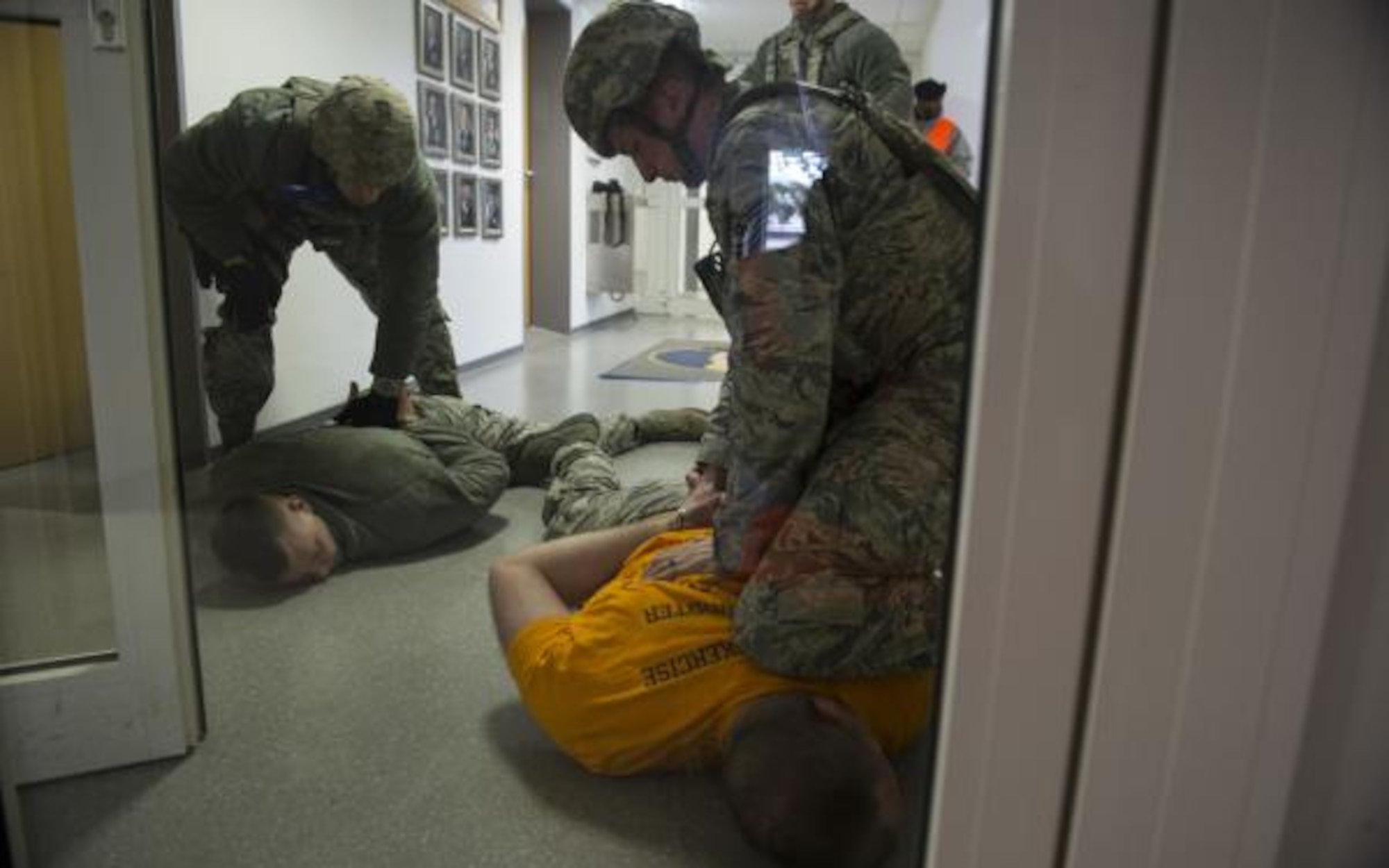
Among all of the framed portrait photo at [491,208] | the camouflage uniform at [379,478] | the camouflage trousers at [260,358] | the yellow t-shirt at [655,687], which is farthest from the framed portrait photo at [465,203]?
the yellow t-shirt at [655,687]

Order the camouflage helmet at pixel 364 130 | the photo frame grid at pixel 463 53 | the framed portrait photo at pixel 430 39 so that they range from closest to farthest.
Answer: the camouflage helmet at pixel 364 130 < the framed portrait photo at pixel 430 39 < the photo frame grid at pixel 463 53

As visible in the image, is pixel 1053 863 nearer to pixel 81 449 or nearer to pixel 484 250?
pixel 81 449

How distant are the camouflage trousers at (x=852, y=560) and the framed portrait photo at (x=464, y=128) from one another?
322 cm

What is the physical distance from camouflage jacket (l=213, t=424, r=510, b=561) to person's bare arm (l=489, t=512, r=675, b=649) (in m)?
0.50

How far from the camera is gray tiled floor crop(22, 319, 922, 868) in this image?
35.8 inches

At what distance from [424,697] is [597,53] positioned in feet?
2.98

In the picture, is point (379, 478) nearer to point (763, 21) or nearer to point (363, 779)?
point (363, 779)

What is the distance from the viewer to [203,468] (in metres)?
1.46

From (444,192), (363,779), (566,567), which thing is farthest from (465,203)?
(363,779)

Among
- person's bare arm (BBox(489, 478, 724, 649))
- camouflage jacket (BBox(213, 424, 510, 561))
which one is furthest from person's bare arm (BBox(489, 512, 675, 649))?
camouflage jacket (BBox(213, 424, 510, 561))

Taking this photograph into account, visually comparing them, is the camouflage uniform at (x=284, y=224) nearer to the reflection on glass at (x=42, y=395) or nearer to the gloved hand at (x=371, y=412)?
the gloved hand at (x=371, y=412)

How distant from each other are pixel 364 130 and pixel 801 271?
1282mm

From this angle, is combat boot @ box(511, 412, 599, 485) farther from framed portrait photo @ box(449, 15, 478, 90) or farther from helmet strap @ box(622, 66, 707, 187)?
framed portrait photo @ box(449, 15, 478, 90)

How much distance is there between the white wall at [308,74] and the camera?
224 cm
